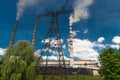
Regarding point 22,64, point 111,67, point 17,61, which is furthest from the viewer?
point 111,67

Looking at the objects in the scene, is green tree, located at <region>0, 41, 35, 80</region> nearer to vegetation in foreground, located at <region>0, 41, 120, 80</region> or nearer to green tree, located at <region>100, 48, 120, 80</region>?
vegetation in foreground, located at <region>0, 41, 120, 80</region>

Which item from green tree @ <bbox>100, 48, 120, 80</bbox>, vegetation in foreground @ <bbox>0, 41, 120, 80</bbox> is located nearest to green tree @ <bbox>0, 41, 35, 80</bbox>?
vegetation in foreground @ <bbox>0, 41, 120, 80</bbox>

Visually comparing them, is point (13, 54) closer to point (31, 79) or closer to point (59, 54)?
point (31, 79)

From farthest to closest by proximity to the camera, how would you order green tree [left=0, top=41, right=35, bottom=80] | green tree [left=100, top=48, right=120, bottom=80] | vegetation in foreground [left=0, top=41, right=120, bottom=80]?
green tree [left=100, top=48, right=120, bottom=80] → vegetation in foreground [left=0, top=41, right=120, bottom=80] → green tree [left=0, top=41, right=35, bottom=80]

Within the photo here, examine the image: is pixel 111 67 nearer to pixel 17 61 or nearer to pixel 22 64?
pixel 22 64

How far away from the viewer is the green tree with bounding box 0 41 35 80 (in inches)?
1134

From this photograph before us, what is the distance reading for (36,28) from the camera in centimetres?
6544

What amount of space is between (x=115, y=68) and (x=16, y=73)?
15.9 m

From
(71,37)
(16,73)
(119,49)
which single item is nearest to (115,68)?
(119,49)

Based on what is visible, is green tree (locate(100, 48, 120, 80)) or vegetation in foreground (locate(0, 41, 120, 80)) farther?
green tree (locate(100, 48, 120, 80))

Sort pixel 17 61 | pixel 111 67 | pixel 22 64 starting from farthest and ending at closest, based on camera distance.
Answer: pixel 111 67 < pixel 17 61 < pixel 22 64

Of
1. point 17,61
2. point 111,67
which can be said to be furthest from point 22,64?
point 111,67

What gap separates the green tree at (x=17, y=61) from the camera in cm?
2881

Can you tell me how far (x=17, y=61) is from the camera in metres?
29.4
